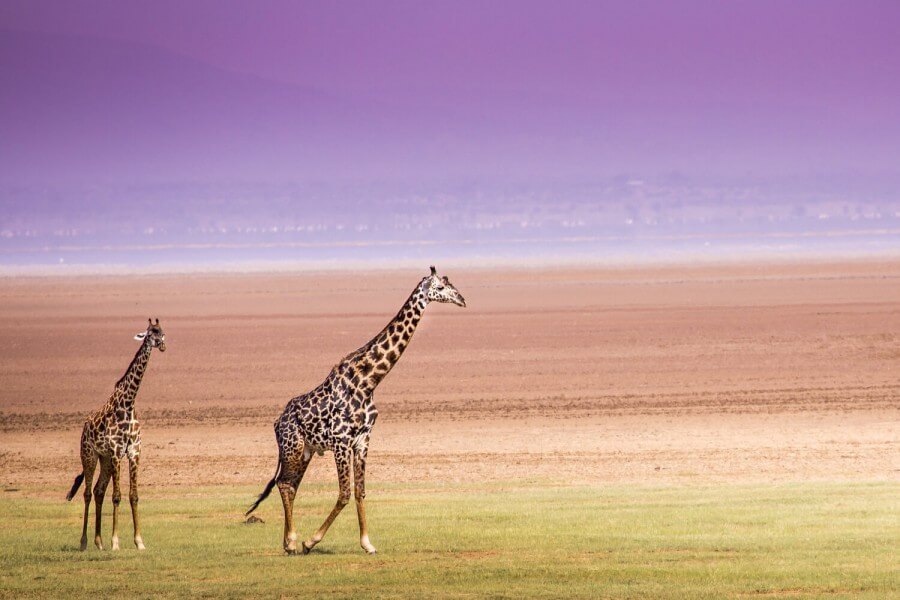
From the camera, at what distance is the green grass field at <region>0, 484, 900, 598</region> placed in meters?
10.8

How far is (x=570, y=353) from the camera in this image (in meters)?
35.8

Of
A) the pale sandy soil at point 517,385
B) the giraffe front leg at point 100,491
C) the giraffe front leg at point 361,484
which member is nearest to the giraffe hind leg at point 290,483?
the giraffe front leg at point 361,484

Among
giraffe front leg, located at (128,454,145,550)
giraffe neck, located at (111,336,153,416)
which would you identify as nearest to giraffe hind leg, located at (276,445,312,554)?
giraffe front leg, located at (128,454,145,550)

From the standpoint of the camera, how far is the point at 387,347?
12.3 metres

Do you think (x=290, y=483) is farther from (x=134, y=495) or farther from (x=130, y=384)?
(x=130, y=384)

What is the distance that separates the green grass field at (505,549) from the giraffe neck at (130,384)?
1281mm

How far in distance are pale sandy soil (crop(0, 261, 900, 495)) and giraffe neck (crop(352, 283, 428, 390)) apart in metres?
6.63

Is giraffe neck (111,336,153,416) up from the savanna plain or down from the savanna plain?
up

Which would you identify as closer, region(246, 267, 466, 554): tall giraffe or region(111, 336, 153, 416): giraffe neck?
region(246, 267, 466, 554): tall giraffe

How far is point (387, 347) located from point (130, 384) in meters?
2.25

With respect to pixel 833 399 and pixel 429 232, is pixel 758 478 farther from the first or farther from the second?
pixel 429 232

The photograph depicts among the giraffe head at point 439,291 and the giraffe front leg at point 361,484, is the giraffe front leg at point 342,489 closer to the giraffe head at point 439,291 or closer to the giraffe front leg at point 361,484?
the giraffe front leg at point 361,484

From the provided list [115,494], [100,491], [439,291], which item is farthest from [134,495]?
[439,291]

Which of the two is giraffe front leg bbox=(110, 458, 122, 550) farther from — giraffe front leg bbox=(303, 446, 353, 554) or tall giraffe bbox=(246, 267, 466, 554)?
giraffe front leg bbox=(303, 446, 353, 554)
